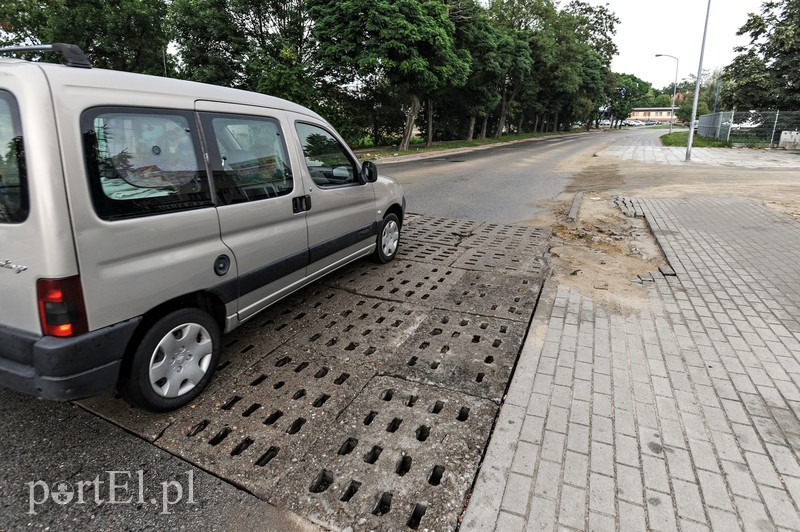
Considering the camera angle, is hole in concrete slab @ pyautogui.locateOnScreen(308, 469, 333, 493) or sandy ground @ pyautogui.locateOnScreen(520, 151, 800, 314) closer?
hole in concrete slab @ pyautogui.locateOnScreen(308, 469, 333, 493)

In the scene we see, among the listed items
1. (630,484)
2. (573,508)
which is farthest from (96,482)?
(630,484)

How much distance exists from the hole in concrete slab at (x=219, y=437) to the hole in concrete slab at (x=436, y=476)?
122 cm

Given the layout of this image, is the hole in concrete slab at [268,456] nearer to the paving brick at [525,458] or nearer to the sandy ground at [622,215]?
the paving brick at [525,458]

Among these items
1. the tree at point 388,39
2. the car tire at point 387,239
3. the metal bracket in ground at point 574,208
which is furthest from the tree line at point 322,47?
the car tire at point 387,239

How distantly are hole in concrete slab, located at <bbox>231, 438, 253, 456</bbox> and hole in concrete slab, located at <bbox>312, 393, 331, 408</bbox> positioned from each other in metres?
0.46

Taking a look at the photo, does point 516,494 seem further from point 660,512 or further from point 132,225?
point 132,225

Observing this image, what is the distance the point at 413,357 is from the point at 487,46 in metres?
28.2

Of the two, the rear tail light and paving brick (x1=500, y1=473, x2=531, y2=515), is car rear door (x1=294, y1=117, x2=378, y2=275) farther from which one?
paving brick (x1=500, y1=473, x2=531, y2=515)

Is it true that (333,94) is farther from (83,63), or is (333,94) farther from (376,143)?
(83,63)

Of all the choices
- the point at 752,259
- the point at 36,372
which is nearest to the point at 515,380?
the point at 36,372

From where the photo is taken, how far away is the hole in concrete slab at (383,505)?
2156mm

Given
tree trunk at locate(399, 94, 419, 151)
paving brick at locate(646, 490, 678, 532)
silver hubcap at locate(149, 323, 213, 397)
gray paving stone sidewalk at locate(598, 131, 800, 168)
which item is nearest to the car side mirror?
silver hubcap at locate(149, 323, 213, 397)

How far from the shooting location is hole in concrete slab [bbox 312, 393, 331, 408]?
2.92 meters

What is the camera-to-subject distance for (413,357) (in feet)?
11.5
